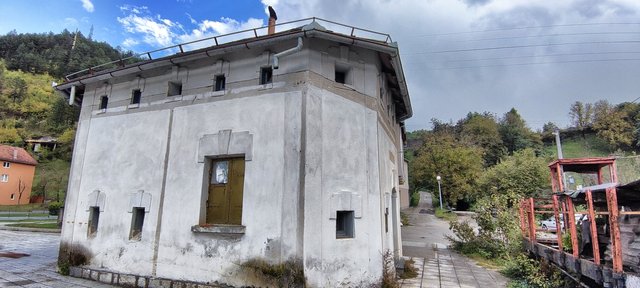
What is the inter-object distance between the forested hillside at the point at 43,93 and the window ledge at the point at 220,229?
47266mm

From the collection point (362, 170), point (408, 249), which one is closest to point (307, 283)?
point (362, 170)

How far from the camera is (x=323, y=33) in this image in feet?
23.7

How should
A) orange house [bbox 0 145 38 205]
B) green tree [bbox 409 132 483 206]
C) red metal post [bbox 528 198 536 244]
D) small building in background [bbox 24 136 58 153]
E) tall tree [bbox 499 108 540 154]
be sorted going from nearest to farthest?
red metal post [bbox 528 198 536 244], green tree [bbox 409 132 483 206], orange house [bbox 0 145 38 205], tall tree [bbox 499 108 540 154], small building in background [bbox 24 136 58 153]

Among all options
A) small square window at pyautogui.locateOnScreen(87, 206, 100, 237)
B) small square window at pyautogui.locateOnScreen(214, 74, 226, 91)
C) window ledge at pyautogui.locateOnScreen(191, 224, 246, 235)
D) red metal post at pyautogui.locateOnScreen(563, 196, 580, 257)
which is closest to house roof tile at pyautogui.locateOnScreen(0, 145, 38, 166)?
small square window at pyautogui.locateOnScreen(87, 206, 100, 237)

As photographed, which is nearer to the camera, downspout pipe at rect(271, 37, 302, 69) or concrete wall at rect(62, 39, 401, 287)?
concrete wall at rect(62, 39, 401, 287)

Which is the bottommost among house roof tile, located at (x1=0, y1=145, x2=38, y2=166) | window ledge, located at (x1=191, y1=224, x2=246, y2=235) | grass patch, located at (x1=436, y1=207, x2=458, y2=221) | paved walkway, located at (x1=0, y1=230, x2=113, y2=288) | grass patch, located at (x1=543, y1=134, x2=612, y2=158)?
paved walkway, located at (x1=0, y1=230, x2=113, y2=288)

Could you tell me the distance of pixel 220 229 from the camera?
24.2ft

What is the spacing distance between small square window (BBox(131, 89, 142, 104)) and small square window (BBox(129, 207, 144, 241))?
3.33 m

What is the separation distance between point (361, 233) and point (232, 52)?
5.58 m

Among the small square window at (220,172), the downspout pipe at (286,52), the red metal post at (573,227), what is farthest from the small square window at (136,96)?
the red metal post at (573,227)

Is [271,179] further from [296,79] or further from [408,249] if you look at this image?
[408,249]

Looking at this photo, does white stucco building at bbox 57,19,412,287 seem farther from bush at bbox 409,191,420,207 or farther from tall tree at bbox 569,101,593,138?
tall tree at bbox 569,101,593,138

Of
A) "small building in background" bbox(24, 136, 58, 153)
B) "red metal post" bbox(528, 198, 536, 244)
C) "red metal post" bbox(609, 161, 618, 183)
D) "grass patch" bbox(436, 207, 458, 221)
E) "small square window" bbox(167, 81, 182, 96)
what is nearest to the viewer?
"red metal post" bbox(609, 161, 618, 183)

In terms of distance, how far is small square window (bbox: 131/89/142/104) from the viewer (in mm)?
9805
